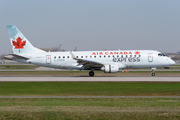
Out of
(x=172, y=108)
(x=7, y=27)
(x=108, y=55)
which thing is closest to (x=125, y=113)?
(x=172, y=108)

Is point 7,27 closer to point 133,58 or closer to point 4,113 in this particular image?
point 133,58

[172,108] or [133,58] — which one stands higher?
[133,58]

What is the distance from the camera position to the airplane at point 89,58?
3966 centimetres

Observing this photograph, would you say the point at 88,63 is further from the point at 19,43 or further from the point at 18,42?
the point at 18,42

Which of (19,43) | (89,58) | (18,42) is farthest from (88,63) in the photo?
(18,42)

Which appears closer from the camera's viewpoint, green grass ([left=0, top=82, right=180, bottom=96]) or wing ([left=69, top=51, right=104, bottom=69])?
green grass ([left=0, top=82, right=180, bottom=96])

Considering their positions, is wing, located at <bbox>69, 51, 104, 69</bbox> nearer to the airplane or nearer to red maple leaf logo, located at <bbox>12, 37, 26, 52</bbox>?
the airplane

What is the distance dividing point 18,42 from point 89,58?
39.5 ft

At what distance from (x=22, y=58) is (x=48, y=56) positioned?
420 cm

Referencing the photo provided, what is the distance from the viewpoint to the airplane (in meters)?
39.7

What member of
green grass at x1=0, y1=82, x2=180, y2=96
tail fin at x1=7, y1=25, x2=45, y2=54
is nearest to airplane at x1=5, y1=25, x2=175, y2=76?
tail fin at x1=7, y1=25, x2=45, y2=54

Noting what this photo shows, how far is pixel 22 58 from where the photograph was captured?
134 feet

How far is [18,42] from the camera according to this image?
4131 cm

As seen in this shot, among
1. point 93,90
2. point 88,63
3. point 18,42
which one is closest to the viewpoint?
point 93,90
